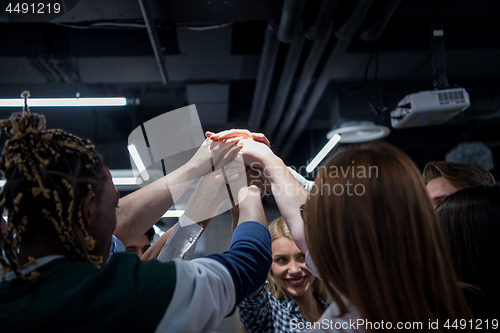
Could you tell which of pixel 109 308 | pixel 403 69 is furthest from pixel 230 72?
pixel 109 308

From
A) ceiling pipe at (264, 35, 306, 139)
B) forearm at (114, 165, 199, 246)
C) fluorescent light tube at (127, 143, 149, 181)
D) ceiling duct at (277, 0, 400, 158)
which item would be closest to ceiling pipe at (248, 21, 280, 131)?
ceiling pipe at (264, 35, 306, 139)

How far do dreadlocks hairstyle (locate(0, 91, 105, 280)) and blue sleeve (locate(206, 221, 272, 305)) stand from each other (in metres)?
0.28

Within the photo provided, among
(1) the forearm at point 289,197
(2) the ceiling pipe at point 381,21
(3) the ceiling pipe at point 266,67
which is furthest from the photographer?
(3) the ceiling pipe at point 266,67

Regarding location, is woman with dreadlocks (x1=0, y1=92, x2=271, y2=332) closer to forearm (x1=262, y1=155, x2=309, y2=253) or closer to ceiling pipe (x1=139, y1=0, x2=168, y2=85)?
forearm (x1=262, y1=155, x2=309, y2=253)

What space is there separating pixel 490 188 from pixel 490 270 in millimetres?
206

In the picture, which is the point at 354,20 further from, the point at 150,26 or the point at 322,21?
the point at 150,26

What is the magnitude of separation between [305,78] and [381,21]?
0.97 metres

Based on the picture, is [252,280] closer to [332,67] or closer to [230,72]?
[332,67]

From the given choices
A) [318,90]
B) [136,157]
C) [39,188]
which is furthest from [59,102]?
[39,188]

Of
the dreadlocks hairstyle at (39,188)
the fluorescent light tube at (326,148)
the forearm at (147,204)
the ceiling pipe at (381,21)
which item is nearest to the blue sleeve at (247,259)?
the dreadlocks hairstyle at (39,188)

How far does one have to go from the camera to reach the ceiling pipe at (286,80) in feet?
9.06

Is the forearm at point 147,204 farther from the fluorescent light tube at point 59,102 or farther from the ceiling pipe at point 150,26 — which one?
the fluorescent light tube at point 59,102

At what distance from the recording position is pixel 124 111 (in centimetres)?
525

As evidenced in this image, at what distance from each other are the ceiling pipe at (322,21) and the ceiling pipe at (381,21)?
279 millimetres
